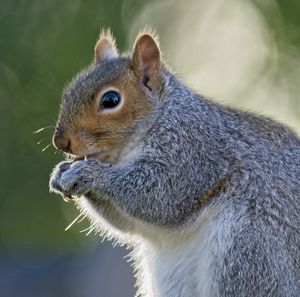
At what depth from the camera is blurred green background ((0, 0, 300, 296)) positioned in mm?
13312

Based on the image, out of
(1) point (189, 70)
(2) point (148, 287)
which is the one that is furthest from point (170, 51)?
(2) point (148, 287)

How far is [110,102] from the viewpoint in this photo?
5.39m

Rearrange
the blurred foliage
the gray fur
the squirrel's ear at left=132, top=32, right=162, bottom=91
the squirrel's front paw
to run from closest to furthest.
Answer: the gray fur → the squirrel's front paw → the squirrel's ear at left=132, top=32, right=162, bottom=91 → the blurred foliage

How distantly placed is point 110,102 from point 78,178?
1.20 ft

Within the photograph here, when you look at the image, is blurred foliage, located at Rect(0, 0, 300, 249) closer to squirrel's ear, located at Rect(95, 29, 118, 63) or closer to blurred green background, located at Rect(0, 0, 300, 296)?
blurred green background, located at Rect(0, 0, 300, 296)

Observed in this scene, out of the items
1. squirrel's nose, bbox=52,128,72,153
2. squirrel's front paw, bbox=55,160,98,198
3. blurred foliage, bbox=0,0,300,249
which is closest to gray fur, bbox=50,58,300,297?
squirrel's front paw, bbox=55,160,98,198

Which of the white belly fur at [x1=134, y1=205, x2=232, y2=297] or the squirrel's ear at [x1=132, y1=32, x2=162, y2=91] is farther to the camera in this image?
the squirrel's ear at [x1=132, y1=32, x2=162, y2=91]

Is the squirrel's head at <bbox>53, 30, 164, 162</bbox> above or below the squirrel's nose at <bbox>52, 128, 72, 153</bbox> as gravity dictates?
above

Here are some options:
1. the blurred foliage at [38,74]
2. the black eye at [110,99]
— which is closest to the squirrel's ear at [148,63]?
the black eye at [110,99]

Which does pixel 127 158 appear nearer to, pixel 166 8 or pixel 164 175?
pixel 164 175

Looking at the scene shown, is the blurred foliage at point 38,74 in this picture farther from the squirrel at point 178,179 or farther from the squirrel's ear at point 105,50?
the squirrel at point 178,179

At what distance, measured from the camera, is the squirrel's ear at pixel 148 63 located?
5.48 meters

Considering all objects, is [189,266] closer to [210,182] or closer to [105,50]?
[210,182]

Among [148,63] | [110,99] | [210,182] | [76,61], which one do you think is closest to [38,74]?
[76,61]
